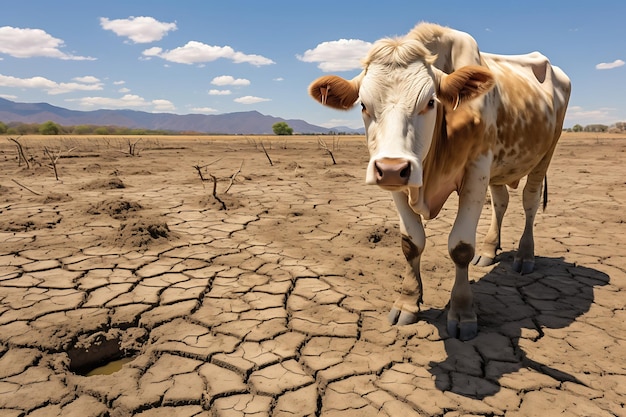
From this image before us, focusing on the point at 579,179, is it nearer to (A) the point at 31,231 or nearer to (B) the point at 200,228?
(B) the point at 200,228

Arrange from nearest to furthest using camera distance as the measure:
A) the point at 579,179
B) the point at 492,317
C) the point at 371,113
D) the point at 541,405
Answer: the point at 541,405
the point at 371,113
the point at 492,317
the point at 579,179

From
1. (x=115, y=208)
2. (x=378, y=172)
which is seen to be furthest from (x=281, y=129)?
(x=378, y=172)

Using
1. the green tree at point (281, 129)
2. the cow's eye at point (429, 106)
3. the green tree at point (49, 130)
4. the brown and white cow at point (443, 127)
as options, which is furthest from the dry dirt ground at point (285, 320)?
the green tree at point (281, 129)

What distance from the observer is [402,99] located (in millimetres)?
2121

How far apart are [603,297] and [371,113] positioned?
2.42m

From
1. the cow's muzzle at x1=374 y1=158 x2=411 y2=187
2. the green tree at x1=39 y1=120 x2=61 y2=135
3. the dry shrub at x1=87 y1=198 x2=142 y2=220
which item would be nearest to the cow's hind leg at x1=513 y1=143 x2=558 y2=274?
the cow's muzzle at x1=374 y1=158 x2=411 y2=187

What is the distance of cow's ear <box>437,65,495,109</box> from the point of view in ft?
7.39

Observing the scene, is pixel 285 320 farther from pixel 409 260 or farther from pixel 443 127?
pixel 443 127

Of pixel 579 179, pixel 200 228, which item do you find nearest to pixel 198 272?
pixel 200 228

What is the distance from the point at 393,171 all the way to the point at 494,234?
2647 millimetres

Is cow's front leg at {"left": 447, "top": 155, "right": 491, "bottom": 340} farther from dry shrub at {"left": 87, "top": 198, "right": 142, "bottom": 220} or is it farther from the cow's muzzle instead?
dry shrub at {"left": 87, "top": 198, "right": 142, "bottom": 220}

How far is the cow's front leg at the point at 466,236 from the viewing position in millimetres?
2646

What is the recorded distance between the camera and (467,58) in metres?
2.71

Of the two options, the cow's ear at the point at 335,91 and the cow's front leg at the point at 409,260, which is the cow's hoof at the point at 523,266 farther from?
the cow's ear at the point at 335,91
